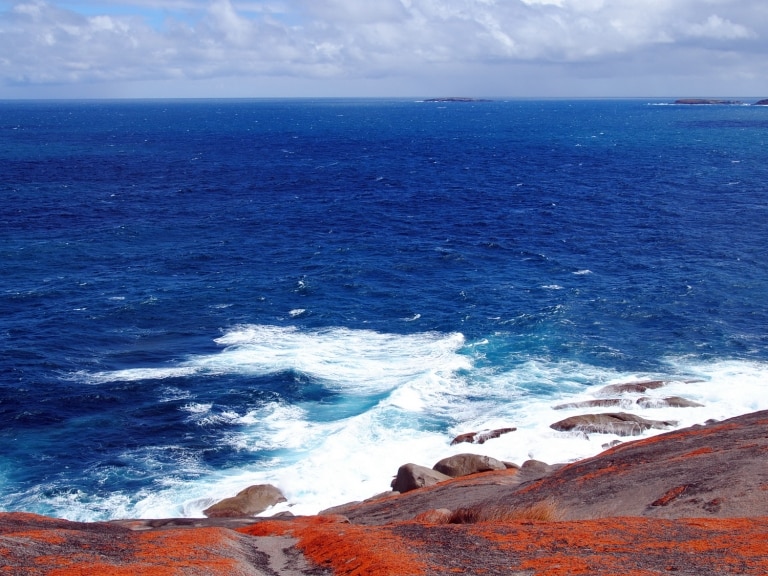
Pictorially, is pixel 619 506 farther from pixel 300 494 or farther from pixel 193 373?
pixel 193 373

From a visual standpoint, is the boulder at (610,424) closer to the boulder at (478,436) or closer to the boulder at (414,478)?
the boulder at (478,436)

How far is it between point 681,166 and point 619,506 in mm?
141813

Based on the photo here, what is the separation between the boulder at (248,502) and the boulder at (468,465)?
32.1 ft

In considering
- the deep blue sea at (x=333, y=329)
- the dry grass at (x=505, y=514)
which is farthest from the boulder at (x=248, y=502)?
the dry grass at (x=505, y=514)

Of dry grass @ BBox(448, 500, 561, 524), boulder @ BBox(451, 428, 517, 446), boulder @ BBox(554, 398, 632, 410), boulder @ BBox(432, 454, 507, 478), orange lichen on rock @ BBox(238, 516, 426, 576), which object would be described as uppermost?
orange lichen on rock @ BBox(238, 516, 426, 576)

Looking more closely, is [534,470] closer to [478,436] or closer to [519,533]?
[478,436]

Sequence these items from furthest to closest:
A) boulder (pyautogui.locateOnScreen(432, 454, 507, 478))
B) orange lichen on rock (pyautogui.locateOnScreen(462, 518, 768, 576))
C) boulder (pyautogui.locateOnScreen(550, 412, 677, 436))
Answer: boulder (pyautogui.locateOnScreen(550, 412, 677, 436)) < boulder (pyautogui.locateOnScreen(432, 454, 507, 478)) < orange lichen on rock (pyautogui.locateOnScreen(462, 518, 768, 576))

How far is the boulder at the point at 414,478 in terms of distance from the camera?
3743 cm

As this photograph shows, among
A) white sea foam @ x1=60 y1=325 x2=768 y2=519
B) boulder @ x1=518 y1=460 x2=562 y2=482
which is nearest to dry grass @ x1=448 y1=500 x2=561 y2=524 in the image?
boulder @ x1=518 y1=460 x2=562 y2=482

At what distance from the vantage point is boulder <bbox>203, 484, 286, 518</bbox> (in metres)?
37.7

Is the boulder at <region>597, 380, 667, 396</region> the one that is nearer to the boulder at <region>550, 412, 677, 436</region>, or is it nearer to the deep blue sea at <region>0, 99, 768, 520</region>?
the deep blue sea at <region>0, 99, 768, 520</region>

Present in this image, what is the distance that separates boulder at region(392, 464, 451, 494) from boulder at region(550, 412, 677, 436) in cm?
1088

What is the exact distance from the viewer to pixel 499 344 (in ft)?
197

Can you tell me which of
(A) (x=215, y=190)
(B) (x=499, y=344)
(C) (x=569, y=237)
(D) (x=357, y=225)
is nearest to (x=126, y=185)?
(A) (x=215, y=190)
